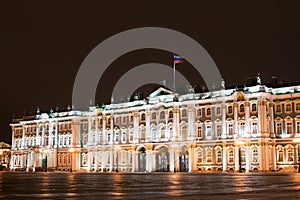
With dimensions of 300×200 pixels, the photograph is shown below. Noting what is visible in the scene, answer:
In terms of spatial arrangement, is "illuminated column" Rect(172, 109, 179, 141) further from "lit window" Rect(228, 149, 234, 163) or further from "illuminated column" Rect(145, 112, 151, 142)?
"lit window" Rect(228, 149, 234, 163)

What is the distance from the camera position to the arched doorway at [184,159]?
72.0m

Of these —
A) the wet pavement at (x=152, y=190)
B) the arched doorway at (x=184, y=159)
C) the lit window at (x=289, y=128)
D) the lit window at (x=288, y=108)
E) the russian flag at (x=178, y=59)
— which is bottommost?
the wet pavement at (x=152, y=190)

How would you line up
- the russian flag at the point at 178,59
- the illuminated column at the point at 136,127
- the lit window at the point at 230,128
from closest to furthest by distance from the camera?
the lit window at the point at 230,128 < the russian flag at the point at 178,59 < the illuminated column at the point at 136,127

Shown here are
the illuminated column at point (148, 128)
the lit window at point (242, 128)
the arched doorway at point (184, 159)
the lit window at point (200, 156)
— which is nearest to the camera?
the lit window at point (242, 128)

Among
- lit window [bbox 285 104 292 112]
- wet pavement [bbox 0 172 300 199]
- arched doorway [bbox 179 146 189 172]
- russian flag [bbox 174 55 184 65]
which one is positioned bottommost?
wet pavement [bbox 0 172 300 199]

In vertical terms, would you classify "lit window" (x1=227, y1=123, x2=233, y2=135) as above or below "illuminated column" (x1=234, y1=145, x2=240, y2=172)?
above

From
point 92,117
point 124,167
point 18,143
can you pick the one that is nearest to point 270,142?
point 124,167

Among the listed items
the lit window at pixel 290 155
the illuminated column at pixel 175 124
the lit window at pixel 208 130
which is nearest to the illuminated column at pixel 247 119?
the lit window at pixel 290 155

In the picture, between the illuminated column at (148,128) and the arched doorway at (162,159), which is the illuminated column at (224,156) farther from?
the illuminated column at (148,128)

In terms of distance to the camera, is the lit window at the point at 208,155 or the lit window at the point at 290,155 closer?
the lit window at the point at 290,155

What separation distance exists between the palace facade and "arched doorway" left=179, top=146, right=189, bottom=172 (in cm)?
4

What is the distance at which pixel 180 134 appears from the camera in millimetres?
72562

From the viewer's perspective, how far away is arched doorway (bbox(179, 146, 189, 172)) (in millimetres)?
72000

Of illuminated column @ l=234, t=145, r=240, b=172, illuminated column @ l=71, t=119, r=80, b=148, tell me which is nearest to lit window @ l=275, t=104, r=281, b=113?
illuminated column @ l=234, t=145, r=240, b=172
